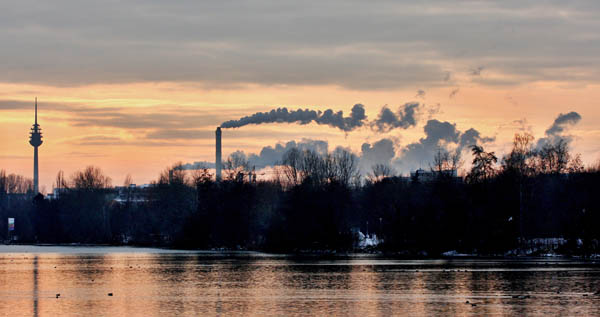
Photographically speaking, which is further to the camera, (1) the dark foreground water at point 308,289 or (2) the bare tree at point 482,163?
(2) the bare tree at point 482,163

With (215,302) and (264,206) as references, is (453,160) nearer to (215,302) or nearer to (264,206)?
(264,206)

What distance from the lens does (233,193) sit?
494 feet

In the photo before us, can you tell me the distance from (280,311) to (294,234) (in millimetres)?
83698

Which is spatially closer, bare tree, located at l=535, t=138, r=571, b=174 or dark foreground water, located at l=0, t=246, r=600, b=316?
dark foreground water, located at l=0, t=246, r=600, b=316

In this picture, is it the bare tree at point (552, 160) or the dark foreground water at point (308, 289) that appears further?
the bare tree at point (552, 160)

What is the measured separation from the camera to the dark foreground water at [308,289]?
1991 inches

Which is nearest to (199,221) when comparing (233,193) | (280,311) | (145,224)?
(233,193)

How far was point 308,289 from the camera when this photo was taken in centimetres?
6384

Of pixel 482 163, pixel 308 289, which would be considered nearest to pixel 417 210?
pixel 482 163

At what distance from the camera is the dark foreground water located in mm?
50562

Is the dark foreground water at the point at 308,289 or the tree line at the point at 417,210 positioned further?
the tree line at the point at 417,210

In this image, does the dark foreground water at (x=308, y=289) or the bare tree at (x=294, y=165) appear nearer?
the dark foreground water at (x=308, y=289)

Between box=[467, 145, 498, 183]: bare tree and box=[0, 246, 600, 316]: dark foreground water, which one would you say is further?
box=[467, 145, 498, 183]: bare tree

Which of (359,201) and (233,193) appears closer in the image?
(233,193)
